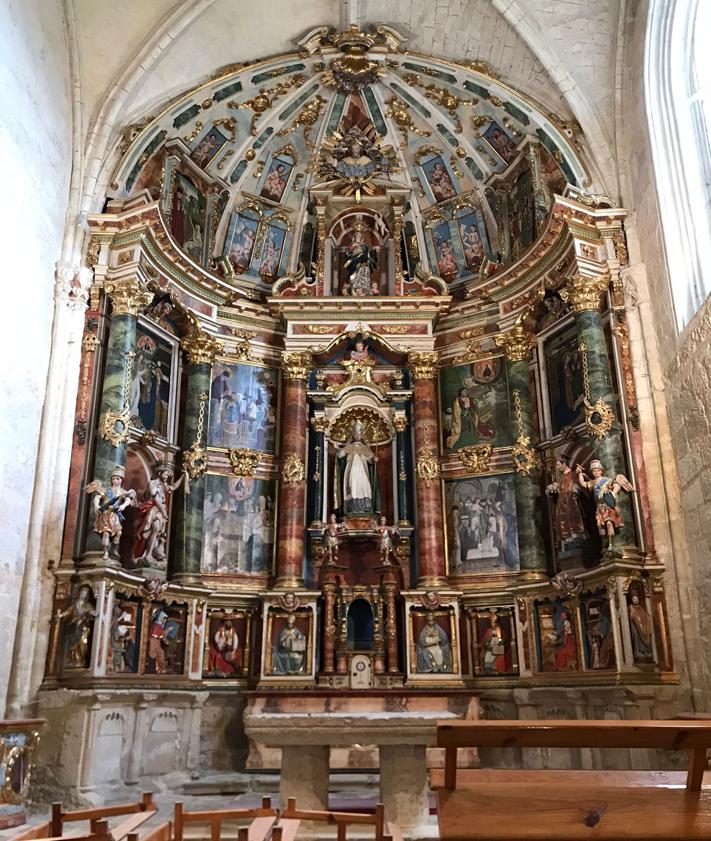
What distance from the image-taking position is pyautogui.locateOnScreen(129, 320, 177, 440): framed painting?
14.4 metres

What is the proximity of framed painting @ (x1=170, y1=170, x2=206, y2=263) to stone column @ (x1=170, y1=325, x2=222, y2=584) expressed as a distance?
189 centimetres

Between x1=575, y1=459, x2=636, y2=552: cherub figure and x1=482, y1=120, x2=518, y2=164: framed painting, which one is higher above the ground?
x1=482, y1=120, x2=518, y2=164: framed painting

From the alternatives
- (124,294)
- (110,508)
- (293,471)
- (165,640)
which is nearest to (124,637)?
(165,640)

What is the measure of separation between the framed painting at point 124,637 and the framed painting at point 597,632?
23.5 feet

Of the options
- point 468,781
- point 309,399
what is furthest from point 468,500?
point 468,781

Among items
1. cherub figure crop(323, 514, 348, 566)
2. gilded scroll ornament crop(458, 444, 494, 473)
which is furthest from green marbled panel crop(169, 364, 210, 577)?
gilded scroll ornament crop(458, 444, 494, 473)

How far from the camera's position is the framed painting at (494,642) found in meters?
14.4

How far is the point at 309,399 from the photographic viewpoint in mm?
16734

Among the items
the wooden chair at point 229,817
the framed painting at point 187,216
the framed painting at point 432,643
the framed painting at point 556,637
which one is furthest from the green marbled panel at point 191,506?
the wooden chair at point 229,817

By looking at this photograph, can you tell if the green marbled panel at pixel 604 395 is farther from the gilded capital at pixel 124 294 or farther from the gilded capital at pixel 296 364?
the gilded capital at pixel 124 294

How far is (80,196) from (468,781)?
13.1 metres

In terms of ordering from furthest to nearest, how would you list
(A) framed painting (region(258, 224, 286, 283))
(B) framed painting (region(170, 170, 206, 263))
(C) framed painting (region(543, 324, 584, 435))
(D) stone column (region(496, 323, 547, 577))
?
1. (A) framed painting (region(258, 224, 286, 283))
2. (B) framed painting (region(170, 170, 206, 263))
3. (D) stone column (region(496, 323, 547, 577))
4. (C) framed painting (region(543, 324, 584, 435))

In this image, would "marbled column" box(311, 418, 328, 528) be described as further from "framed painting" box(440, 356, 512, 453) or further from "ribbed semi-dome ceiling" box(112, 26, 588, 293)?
"ribbed semi-dome ceiling" box(112, 26, 588, 293)

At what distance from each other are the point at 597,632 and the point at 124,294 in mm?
9675
